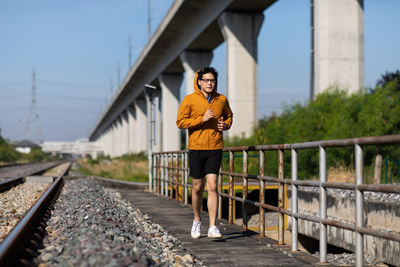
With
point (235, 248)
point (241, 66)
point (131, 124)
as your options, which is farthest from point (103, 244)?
point (131, 124)

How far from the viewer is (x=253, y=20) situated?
2492cm

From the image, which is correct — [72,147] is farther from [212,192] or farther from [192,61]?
[212,192]

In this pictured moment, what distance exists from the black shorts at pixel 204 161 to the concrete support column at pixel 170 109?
32284mm

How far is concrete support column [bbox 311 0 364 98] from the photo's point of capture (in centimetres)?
1767

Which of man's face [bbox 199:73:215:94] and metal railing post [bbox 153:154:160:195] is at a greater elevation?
man's face [bbox 199:73:215:94]

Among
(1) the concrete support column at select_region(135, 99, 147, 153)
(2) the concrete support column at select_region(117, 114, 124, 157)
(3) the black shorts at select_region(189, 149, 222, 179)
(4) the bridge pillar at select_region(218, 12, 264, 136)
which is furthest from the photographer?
(2) the concrete support column at select_region(117, 114, 124, 157)

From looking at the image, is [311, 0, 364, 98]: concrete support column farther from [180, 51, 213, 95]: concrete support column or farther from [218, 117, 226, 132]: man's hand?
[180, 51, 213, 95]: concrete support column

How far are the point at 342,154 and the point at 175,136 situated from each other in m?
22.9

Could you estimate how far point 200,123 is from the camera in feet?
20.5

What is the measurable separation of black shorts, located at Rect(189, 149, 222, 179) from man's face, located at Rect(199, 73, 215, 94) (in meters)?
0.74

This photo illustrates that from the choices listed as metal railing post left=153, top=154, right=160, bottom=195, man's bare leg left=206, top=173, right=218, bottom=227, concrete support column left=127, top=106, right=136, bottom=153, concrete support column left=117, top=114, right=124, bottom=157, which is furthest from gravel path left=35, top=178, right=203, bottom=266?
concrete support column left=117, top=114, right=124, bottom=157

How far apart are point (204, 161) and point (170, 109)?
3532 cm

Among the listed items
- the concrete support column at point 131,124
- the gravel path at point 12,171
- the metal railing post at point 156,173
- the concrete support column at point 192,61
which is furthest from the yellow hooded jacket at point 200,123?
the concrete support column at point 131,124

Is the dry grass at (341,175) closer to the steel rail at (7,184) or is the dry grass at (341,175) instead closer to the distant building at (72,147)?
the steel rail at (7,184)
